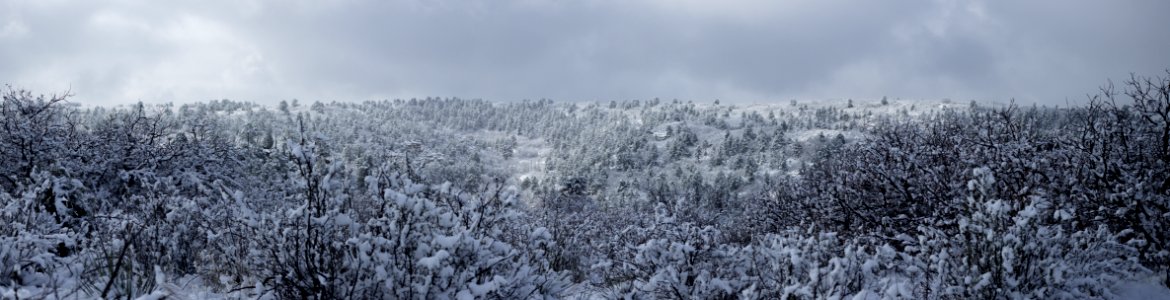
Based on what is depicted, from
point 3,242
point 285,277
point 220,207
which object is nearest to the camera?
point 285,277

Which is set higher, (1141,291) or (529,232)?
(529,232)

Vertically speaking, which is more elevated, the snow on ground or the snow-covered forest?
the snow-covered forest

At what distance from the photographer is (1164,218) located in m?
9.59

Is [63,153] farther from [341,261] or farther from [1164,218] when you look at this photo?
[1164,218]

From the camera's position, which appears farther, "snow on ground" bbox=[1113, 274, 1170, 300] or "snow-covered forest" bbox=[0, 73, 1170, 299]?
"snow on ground" bbox=[1113, 274, 1170, 300]

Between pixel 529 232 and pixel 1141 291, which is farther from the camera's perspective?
pixel 1141 291

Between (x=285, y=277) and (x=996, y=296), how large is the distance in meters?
7.89

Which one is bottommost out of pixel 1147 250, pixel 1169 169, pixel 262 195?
pixel 262 195

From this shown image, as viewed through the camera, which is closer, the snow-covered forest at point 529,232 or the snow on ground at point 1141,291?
the snow-covered forest at point 529,232

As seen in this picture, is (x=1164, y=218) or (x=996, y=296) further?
(x=1164, y=218)

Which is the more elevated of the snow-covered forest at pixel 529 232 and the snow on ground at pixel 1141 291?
the snow-covered forest at pixel 529 232

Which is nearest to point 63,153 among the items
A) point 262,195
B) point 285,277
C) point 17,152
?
point 17,152

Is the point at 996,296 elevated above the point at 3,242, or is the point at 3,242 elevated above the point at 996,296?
the point at 3,242

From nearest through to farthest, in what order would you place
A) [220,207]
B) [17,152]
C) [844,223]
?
[220,207] < [17,152] < [844,223]
